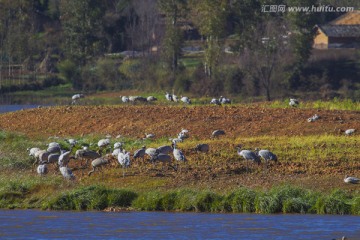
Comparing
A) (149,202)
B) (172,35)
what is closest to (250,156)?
(149,202)

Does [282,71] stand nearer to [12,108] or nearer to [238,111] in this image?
[12,108]

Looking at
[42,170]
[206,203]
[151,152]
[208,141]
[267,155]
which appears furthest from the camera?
[208,141]

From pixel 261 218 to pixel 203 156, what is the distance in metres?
6.00

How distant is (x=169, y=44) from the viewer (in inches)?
2963

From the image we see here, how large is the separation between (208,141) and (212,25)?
42.2m

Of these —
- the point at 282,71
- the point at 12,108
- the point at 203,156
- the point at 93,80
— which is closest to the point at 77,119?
the point at 203,156

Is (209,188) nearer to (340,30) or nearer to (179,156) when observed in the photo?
(179,156)

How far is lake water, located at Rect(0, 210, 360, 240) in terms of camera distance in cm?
2047

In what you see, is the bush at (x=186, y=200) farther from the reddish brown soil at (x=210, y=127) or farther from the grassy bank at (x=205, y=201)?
the reddish brown soil at (x=210, y=127)

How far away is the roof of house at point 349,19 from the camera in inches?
3386

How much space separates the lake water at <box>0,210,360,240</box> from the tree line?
44206mm

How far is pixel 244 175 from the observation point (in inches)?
1019

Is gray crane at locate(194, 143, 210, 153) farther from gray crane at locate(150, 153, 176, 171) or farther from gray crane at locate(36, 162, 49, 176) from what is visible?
gray crane at locate(36, 162, 49, 176)

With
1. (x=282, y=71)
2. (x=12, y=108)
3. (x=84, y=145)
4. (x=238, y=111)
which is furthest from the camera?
(x=282, y=71)
